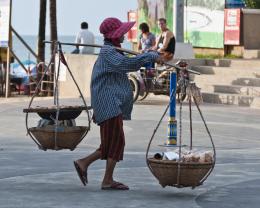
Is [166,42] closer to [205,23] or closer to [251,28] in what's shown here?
[251,28]

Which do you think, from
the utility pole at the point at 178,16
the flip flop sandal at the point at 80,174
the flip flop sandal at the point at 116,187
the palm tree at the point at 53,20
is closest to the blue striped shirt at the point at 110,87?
the flip flop sandal at the point at 80,174

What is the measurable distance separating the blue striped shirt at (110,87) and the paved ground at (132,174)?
0.75 metres

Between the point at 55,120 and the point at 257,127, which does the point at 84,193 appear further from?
the point at 257,127

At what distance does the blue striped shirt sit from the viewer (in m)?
9.64

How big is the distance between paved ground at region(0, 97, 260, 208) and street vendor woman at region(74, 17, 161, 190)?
372mm

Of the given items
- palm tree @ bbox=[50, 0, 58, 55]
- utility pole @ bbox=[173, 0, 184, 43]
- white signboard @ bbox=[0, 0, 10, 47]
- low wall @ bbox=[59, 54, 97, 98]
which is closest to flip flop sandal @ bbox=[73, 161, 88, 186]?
utility pole @ bbox=[173, 0, 184, 43]

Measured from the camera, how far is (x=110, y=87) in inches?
383

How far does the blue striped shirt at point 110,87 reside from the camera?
9.64 m

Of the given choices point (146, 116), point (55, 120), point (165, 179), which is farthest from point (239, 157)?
point (146, 116)

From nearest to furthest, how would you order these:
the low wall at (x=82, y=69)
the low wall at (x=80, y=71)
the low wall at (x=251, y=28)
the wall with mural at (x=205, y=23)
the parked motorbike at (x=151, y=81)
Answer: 1. the parked motorbike at (x=151, y=81)
2. the low wall at (x=82, y=69)
3. the low wall at (x=80, y=71)
4. the low wall at (x=251, y=28)
5. the wall with mural at (x=205, y=23)

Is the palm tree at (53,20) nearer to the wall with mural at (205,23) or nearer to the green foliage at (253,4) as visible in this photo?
the wall with mural at (205,23)

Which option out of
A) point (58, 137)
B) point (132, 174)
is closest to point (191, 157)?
point (58, 137)

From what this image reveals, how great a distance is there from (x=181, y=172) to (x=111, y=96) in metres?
1.06

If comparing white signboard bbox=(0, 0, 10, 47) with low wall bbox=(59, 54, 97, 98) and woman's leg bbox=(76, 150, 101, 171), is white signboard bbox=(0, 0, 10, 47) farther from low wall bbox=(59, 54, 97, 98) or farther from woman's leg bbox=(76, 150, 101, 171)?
woman's leg bbox=(76, 150, 101, 171)
